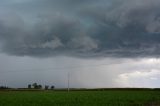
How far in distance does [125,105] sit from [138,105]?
2.07 metres

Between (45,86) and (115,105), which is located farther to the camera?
(45,86)

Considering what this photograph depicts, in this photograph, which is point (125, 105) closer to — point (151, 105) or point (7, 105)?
point (151, 105)

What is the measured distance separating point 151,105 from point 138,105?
1668 millimetres

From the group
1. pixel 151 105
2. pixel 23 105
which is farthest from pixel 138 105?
pixel 23 105

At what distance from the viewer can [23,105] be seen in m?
40.9

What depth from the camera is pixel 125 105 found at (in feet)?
135

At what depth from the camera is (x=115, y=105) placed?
1597 inches

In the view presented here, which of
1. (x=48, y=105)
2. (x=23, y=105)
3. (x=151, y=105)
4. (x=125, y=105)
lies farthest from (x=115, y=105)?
(x=23, y=105)

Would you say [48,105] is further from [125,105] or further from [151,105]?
[151,105]

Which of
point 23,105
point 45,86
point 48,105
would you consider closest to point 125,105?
point 48,105

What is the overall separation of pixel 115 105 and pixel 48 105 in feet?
27.7

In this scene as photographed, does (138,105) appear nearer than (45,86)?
Yes

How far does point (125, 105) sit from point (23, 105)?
13.0m

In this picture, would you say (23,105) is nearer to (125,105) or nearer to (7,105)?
(7,105)
